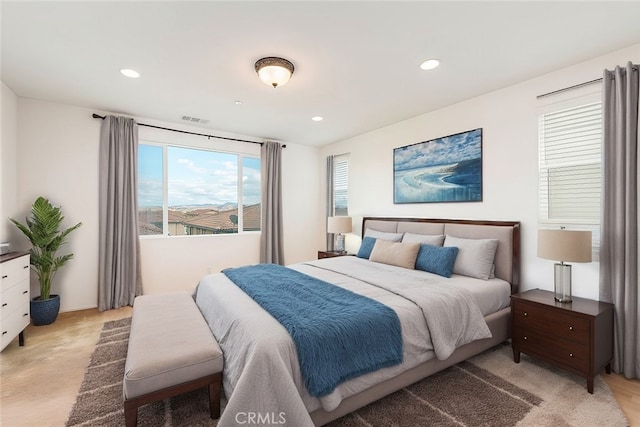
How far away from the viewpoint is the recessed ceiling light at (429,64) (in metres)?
2.57

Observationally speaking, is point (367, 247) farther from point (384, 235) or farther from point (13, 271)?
point (13, 271)

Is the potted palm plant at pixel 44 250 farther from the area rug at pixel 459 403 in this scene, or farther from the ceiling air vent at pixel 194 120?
the ceiling air vent at pixel 194 120

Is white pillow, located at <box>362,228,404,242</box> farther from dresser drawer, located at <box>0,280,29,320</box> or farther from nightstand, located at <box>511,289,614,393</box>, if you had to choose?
dresser drawer, located at <box>0,280,29,320</box>

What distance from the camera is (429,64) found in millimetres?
2623

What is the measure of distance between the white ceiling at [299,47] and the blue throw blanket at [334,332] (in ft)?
6.55

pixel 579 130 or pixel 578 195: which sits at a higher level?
pixel 579 130

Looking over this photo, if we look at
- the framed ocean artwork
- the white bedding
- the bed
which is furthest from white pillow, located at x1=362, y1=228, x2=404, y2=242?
the white bedding

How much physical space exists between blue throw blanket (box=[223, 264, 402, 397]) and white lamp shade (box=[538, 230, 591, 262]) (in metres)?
1.47

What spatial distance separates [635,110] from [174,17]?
3.50 metres

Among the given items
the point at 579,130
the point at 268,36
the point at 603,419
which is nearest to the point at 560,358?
the point at 603,419

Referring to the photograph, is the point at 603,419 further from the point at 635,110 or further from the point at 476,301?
the point at 635,110

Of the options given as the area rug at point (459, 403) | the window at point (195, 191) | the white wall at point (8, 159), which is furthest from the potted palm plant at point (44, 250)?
the area rug at point (459, 403)

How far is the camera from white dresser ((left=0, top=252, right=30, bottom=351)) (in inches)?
99.7

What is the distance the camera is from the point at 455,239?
3287 mm
